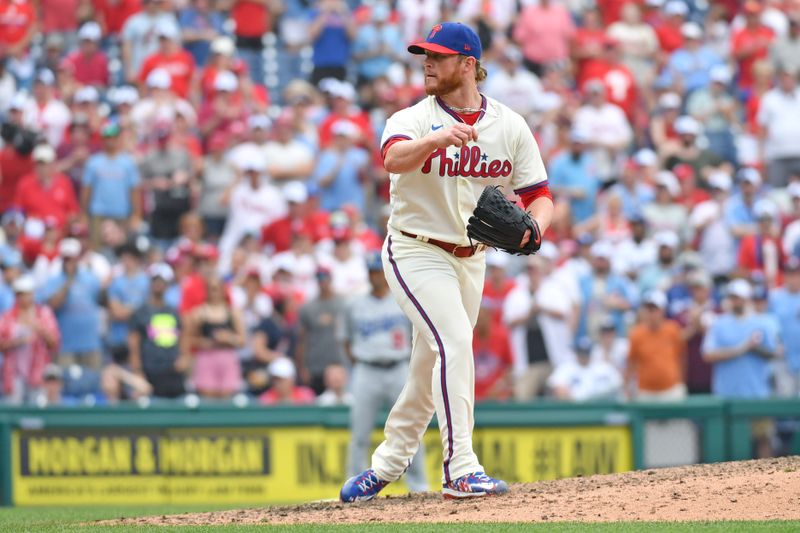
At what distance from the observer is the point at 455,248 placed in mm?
6945

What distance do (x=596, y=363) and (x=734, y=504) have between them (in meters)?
6.81

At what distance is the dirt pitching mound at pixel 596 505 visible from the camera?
6484 mm

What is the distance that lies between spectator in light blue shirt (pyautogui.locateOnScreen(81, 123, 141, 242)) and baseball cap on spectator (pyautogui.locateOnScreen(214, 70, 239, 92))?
1.39m

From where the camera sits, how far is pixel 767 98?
53.0 ft

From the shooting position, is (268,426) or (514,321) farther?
(514,321)

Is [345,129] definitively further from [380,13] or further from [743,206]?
[743,206]

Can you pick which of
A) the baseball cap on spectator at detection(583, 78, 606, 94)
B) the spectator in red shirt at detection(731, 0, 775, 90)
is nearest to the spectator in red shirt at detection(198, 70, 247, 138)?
the baseball cap on spectator at detection(583, 78, 606, 94)

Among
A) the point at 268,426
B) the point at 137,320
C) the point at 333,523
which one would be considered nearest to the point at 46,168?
the point at 137,320

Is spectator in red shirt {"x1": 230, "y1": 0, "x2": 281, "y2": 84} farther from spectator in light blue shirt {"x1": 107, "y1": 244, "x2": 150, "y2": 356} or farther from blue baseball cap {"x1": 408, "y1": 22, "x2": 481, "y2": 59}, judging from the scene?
blue baseball cap {"x1": 408, "y1": 22, "x2": 481, "y2": 59}

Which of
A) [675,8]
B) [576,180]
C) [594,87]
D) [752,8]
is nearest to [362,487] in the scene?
[576,180]

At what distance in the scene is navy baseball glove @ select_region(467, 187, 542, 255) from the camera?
6.59m

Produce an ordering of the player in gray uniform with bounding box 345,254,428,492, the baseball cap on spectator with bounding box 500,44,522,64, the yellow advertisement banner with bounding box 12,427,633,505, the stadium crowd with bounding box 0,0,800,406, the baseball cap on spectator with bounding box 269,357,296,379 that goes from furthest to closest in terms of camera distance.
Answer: the baseball cap on spectator with bounding box 500,44,522,64 < the stadium crowd with bounding box 0,0,800,406 < the baseball cap on spectator with bounding box 269,357,296,379 < the yellow advertisement banner with bounding box 12,427,633,505 < the player in gray uniform with bounding box 345,254,428,492

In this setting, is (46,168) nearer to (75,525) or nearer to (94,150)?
(94,150)

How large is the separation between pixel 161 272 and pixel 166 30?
13.0ft
